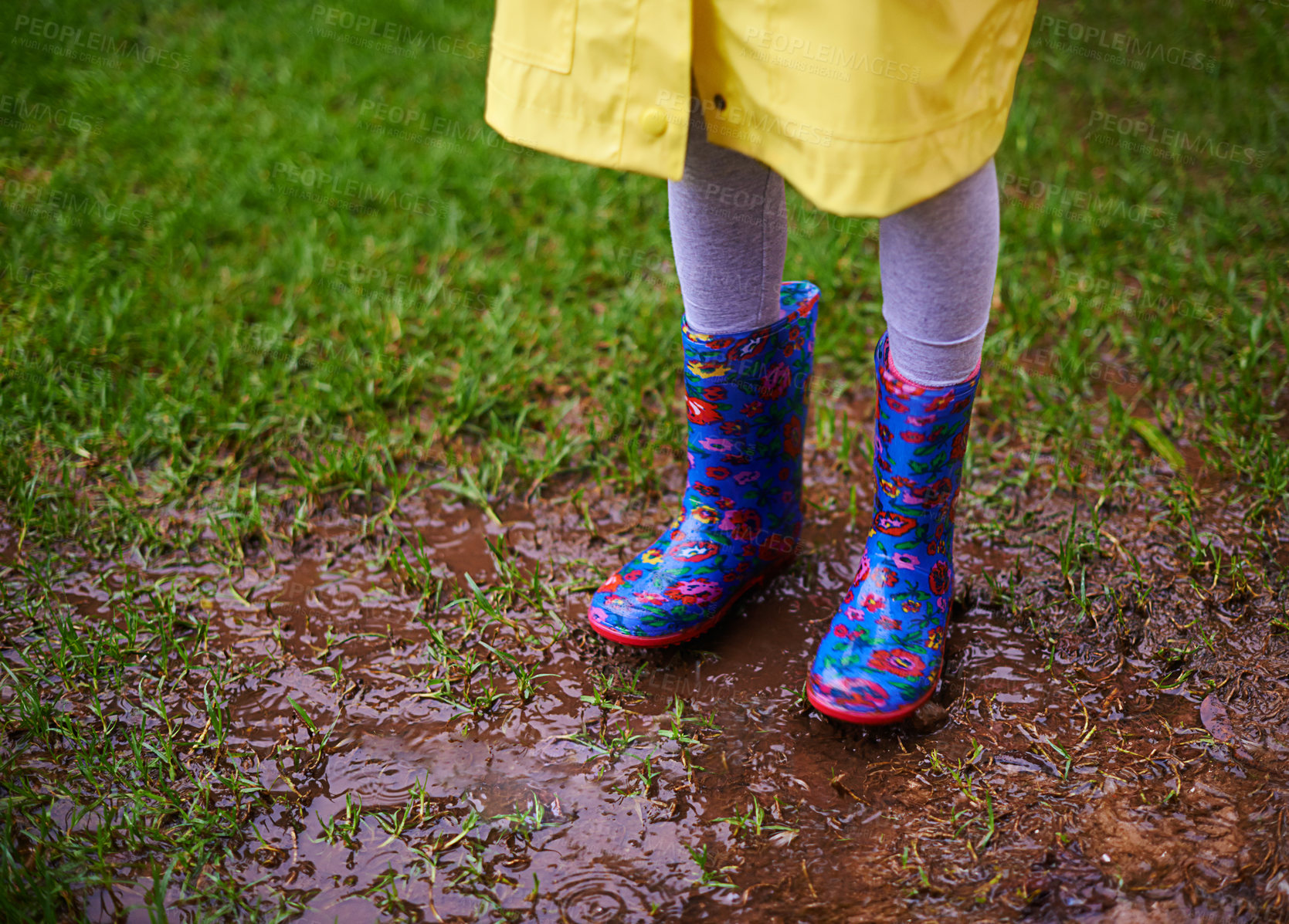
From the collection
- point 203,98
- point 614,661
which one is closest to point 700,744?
point 614,661

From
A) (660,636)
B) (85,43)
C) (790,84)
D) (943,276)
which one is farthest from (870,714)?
(85,43)

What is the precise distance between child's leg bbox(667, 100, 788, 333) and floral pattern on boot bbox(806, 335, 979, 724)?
204 mm

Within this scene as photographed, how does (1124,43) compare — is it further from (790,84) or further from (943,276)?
(790,84)

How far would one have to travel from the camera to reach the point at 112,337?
2.28 metres

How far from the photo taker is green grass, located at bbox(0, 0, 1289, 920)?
4.91ft

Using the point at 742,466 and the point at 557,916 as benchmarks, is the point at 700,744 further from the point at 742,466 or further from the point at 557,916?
the point at 742,466

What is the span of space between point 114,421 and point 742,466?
4.85ft

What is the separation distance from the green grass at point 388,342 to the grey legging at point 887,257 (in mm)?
586

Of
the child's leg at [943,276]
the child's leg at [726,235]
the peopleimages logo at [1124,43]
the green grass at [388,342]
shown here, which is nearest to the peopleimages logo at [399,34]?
the green grass at [388,342]

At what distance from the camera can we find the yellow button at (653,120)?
1.05 metres

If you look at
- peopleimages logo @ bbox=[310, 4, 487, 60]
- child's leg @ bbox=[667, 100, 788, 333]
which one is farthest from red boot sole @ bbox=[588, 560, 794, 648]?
peopleimages logo @ bbox=[310, 4, 487, 60]

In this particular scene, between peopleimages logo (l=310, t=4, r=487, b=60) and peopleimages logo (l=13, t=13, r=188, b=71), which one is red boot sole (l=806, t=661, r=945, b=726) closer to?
peopleimages logo (l=310, t=4, r=487, b=60)

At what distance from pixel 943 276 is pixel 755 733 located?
0.72 m

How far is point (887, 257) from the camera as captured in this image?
46.9 inches
